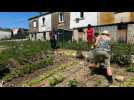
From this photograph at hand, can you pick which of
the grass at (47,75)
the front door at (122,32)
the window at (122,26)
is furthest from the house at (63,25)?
the grass at (47,75)

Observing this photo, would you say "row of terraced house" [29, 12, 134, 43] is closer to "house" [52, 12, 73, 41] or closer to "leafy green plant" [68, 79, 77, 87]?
"house" [52, 12, 73, 41]

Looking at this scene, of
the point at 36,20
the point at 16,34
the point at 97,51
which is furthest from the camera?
the point at 16,34

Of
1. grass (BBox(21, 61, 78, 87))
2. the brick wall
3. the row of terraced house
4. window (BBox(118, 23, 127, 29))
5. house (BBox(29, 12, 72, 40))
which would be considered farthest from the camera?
house (BBox(29, 12, 72, 40))

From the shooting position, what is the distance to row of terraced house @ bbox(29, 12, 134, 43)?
28062 mm

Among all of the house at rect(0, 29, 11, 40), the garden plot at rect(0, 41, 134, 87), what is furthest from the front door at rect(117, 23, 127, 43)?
the house at rect(0, 29, 11, 40)

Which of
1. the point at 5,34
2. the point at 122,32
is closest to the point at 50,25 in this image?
the point at 122,32

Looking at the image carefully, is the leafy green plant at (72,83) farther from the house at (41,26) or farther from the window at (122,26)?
the house at (41,26)

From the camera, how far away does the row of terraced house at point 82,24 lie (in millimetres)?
28062

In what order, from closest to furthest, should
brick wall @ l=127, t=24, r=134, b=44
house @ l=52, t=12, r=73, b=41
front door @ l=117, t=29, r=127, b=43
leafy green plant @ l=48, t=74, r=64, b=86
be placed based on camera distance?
1. leafy green plant @ l=48, t=74, r=64, b=86
2. brick wall @ l=127, t=24, r=134, b=44
3. front door @ l=117, t=29, r=127, b=43
4. house @ l=52, t=12, r=73, b=41

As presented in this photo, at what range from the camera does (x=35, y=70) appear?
46.5 ft
